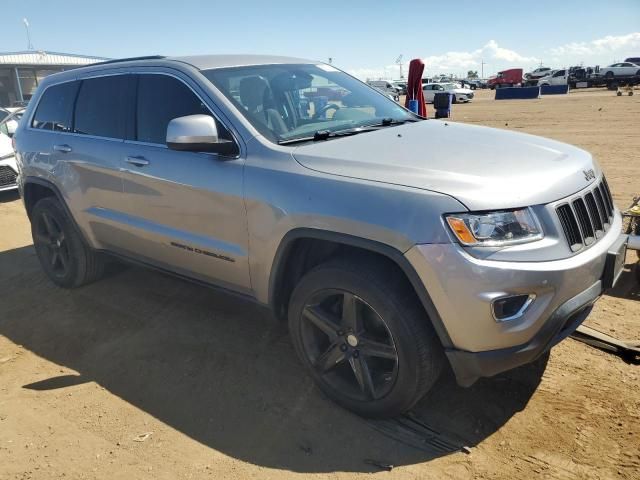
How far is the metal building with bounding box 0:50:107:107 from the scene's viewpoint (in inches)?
1323

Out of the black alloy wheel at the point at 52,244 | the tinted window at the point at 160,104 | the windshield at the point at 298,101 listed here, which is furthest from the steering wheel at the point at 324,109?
the black alloy wheel at the point at 52,244

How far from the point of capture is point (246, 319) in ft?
13.8

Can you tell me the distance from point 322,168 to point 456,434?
1533 millimetres

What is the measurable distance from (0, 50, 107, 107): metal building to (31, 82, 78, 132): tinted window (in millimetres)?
31975

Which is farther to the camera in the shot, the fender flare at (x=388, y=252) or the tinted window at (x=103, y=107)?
the tinted window at (x=103, y=107)

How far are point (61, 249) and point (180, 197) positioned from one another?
2096mm

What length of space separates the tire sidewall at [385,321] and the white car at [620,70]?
4842 cm

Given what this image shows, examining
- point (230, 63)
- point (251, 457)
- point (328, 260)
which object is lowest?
point (251, 457)

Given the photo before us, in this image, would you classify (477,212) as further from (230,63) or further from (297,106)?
(230,63)

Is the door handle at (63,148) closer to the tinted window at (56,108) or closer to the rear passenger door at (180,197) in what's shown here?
the tinted window at (56,108)

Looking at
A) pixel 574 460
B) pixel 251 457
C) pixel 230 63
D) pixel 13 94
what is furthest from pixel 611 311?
pixel 13 94

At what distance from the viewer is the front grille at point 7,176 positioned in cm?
906

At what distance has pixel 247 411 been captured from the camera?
3.08m

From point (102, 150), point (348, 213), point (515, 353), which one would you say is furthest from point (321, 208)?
point (102, 150)
